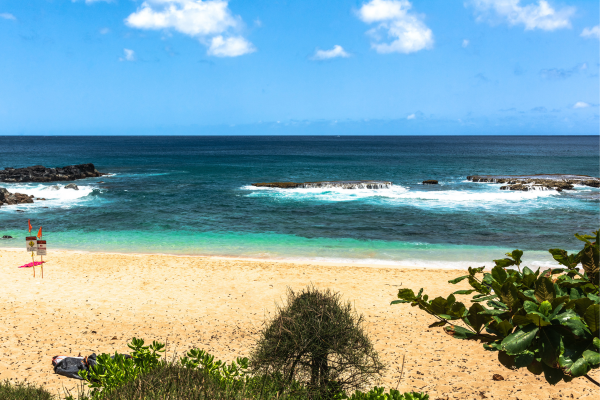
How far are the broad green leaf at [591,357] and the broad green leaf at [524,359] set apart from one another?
0.74 feet

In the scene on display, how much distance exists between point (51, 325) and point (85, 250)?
10934mm

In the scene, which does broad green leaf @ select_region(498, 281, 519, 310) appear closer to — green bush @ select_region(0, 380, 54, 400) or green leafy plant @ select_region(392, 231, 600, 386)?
green leafy plant @ select_region(392, 231, 600, 386)

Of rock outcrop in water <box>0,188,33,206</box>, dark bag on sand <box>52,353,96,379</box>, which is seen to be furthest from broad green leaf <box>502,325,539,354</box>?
rock outcrop in water <box>0,188,33,206</box>

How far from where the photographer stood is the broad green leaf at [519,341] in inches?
75.9

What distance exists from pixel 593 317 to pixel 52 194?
4453 cm

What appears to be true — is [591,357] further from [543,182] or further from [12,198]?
[543,182]

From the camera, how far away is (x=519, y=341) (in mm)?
1966

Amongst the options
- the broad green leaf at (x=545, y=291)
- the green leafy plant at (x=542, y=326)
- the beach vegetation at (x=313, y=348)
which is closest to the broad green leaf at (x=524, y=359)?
the green leafy plant at (x=542, y=326)

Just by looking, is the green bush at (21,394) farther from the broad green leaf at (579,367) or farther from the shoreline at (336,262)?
the shoreline at (336,262)

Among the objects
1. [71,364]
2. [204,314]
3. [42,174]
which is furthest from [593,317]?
[42,174]

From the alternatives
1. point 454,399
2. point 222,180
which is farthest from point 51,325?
point 222,180

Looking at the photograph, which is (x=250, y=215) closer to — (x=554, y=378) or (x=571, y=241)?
(x=571, y=241)

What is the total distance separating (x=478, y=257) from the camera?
20.7 metres

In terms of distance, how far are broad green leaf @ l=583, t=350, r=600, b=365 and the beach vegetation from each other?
4047mm
